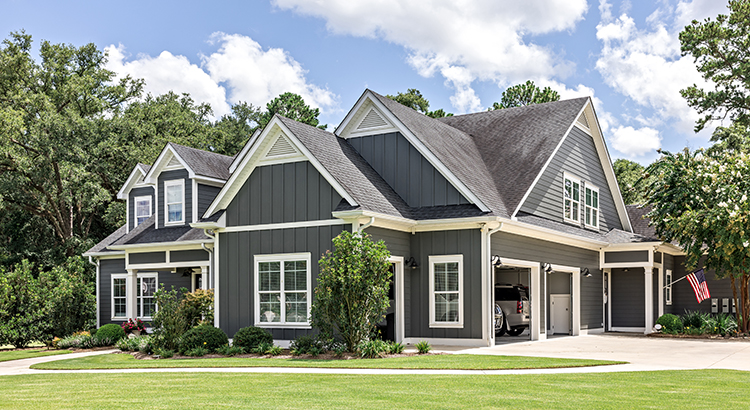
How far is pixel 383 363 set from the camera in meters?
15.0

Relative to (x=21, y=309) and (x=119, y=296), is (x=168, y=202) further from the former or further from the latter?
(x=21, y=309)

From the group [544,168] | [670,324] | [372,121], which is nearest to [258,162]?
[372,121]

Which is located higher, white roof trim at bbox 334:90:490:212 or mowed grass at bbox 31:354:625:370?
white roof trim at bbox 334:90:490:212

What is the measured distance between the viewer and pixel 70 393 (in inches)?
441

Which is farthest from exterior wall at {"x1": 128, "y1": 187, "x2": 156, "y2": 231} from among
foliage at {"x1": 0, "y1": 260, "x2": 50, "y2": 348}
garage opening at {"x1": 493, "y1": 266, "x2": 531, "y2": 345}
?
garage opening at {"x1": 493, "y1": 266, "x2": 531, "y2": 345}

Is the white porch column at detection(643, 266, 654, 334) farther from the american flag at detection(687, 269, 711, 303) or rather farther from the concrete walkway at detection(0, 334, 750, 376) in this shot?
the concrete walkway at detection(0, 334, 750, 376)

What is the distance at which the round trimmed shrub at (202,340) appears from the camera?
18.7 meters

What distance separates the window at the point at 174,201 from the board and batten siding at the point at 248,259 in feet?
22.3

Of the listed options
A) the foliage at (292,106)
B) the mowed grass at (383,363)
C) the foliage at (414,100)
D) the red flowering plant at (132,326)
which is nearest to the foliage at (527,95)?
the foliage at (414,100)

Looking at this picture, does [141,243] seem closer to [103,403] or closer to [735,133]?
[103,403]

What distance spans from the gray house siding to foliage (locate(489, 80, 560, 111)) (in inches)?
1001

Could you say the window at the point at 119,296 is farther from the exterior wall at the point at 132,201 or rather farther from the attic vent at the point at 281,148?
the attic vent at the point at 281,148

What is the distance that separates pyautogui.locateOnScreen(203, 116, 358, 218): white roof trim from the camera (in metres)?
19.2

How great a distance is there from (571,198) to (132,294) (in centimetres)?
1648
